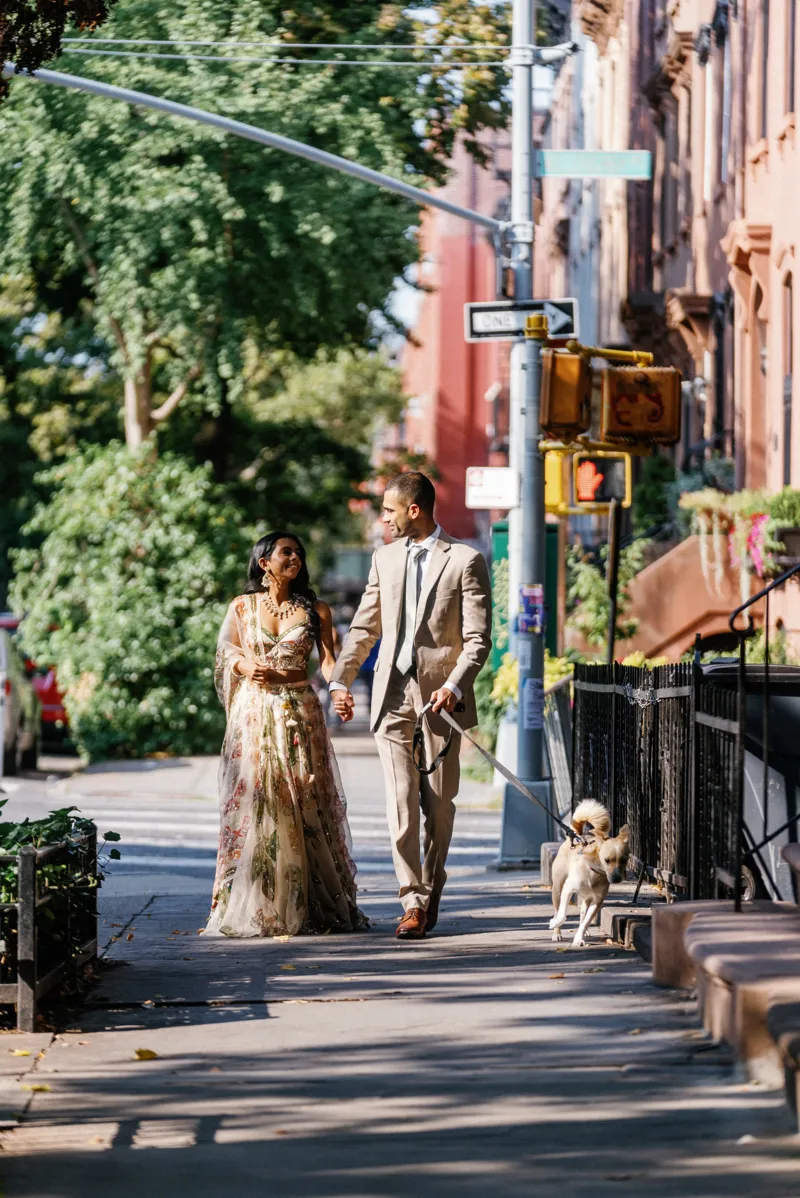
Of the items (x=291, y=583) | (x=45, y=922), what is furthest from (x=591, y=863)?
(x=45, y=922)

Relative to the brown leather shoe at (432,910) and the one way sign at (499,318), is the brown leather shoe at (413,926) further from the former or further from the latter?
the one way sign at (499,318)

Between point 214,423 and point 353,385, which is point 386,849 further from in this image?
point 353,385

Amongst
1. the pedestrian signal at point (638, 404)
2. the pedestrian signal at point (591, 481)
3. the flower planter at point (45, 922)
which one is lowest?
the flower planter at point (45, 922)

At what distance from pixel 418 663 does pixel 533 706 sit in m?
4.99

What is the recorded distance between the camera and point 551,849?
38.3 feet

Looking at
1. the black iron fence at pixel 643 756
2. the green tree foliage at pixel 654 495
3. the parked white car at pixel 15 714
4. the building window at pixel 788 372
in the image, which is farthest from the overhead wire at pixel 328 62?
the black iron fence at pixel 643 756

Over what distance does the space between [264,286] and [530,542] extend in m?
13.0

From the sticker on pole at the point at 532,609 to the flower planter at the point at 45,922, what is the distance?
21.9 ft

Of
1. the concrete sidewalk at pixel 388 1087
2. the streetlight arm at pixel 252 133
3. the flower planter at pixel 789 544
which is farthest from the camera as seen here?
the flower planter at pixel 789 544

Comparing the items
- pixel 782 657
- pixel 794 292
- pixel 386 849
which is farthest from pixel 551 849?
pixel 794 292

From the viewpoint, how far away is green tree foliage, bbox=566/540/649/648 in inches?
856

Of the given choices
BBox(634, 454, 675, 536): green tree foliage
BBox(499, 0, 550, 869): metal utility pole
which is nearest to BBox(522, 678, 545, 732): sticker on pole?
BBox(499, 0, 550, 869): metal utility pole

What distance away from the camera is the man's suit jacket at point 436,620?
9.38 metres

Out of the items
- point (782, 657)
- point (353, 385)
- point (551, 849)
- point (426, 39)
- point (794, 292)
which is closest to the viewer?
point (551, 849)
